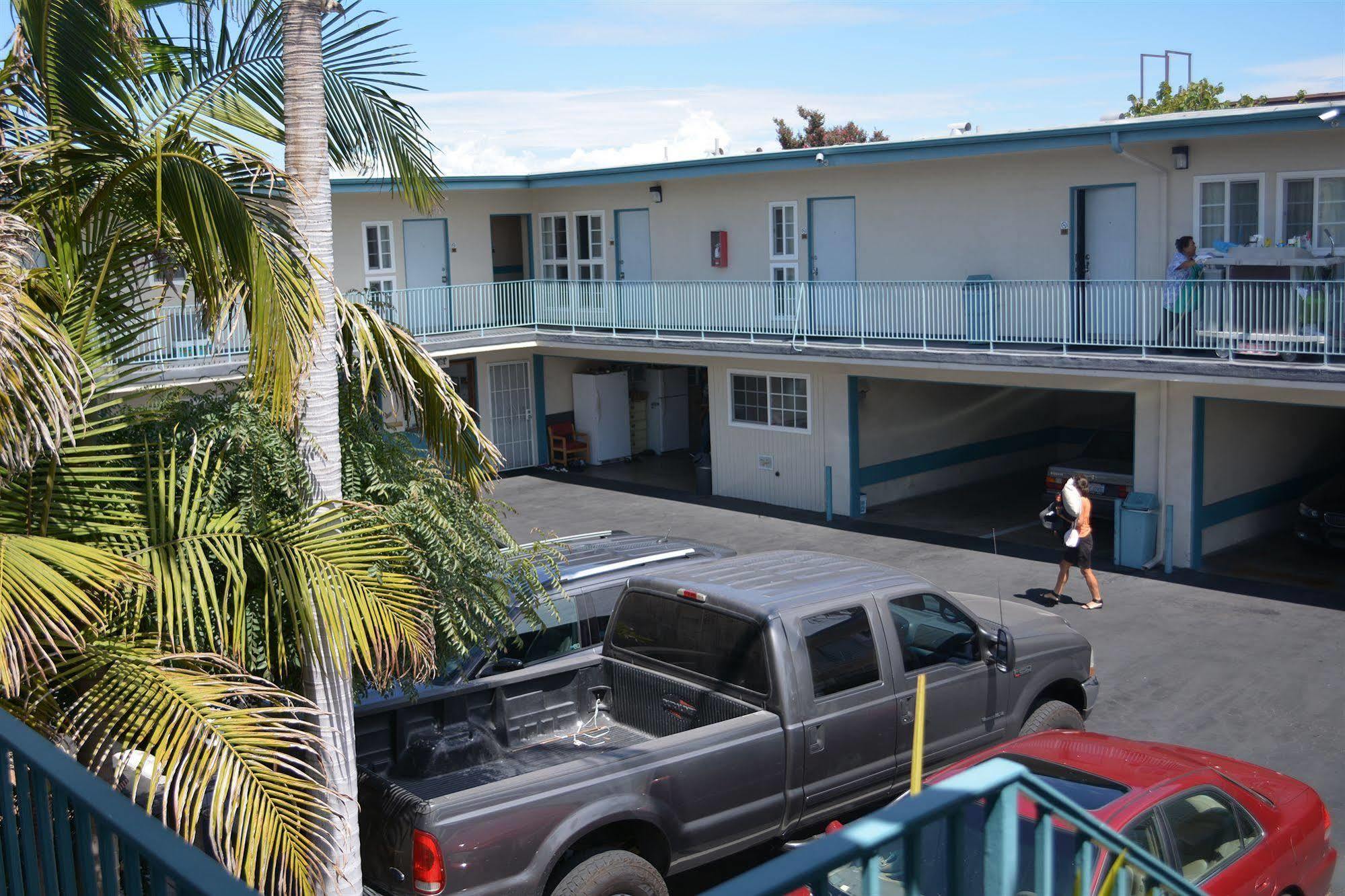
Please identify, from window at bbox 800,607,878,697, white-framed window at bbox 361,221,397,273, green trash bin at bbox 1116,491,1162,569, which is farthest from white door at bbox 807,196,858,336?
window at bbox 800,607,878,697

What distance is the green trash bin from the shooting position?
17.4 m

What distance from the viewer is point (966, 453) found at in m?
24.1

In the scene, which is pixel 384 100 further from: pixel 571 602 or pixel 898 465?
pixel 898 465

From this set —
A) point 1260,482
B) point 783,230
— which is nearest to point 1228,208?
point 1260,482

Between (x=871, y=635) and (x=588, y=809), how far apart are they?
2427 mm

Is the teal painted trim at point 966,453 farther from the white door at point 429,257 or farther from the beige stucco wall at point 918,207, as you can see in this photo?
the white door at point 429,257

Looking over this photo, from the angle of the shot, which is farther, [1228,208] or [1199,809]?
[1228,208]

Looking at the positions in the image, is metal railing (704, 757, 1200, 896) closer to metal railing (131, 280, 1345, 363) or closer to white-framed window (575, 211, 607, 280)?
metal railing (131, 280, 1345, 363)

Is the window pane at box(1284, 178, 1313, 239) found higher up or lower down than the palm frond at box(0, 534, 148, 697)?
higher up

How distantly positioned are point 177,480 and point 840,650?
14.5 feet

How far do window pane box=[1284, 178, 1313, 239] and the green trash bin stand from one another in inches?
155

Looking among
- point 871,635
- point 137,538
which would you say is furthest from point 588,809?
point 137,538

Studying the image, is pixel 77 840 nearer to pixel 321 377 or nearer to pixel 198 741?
pixel 198 741

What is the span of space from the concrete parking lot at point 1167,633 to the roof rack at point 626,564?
0.72 meters
